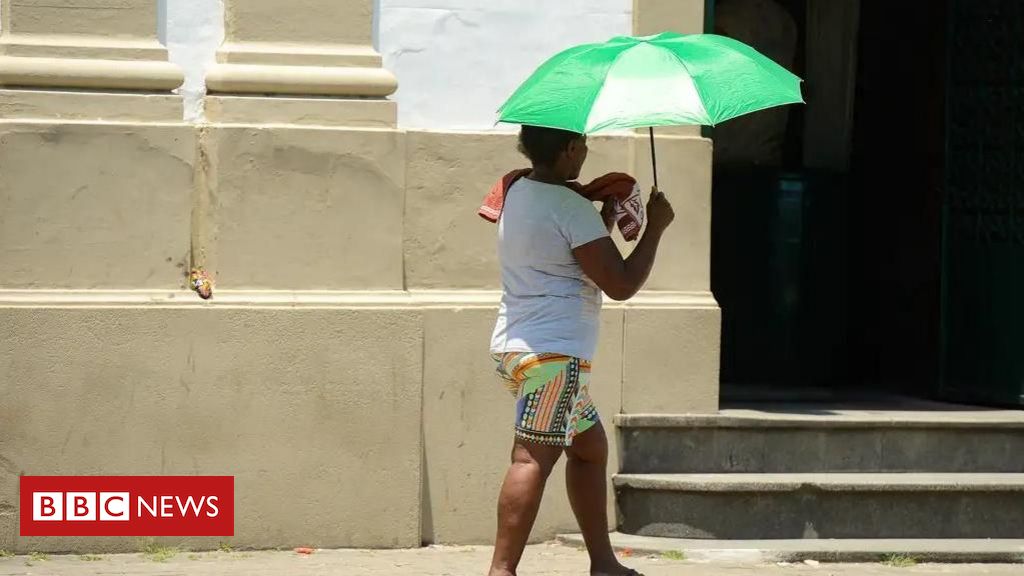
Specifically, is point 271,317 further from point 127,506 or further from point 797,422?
point 797,422

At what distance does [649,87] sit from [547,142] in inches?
17.4

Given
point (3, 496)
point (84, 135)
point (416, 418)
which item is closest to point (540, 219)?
point (416, 418)

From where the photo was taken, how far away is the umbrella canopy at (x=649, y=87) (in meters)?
4.96

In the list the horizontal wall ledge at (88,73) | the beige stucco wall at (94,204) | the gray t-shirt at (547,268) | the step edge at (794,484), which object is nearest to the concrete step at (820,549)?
the step edge at (794,484)

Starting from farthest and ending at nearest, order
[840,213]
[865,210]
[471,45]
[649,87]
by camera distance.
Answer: [865,210]
[840,213]
[471,45]
[649,87]

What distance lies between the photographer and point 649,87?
16.6 feet

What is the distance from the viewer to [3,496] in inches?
249

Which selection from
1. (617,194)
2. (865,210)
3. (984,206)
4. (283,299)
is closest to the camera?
(617,194)

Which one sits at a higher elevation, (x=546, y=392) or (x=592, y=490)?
(x=546, y=392)

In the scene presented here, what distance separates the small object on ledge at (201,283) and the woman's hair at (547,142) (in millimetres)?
1815

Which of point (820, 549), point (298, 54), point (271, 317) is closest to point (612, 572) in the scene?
point (820, 549)

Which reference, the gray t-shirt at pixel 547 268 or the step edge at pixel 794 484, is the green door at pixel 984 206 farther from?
the gray t-shirt at pixel 547 268

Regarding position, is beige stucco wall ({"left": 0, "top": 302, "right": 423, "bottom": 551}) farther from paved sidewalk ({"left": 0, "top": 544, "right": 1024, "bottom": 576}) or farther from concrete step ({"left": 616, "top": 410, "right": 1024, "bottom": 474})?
concrete step ({"left": 616, "top": 410, "right": 1024, "bottom": 474})

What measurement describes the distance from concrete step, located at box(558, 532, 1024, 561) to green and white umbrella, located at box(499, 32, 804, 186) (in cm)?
226
